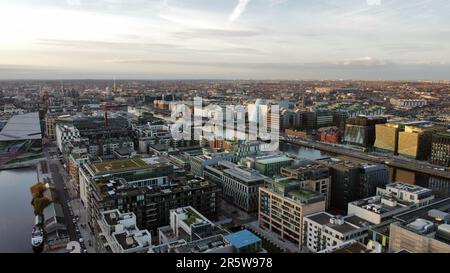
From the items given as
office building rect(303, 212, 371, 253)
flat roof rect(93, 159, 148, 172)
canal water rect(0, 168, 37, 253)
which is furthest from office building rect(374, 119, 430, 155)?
Answer: canal water rect(0, 168, 37, 253)

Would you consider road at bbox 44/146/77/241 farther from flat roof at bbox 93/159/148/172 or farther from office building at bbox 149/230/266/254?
office building at bbox 149/230/266/254

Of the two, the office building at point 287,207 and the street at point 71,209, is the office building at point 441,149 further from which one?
the street at point 71,209
